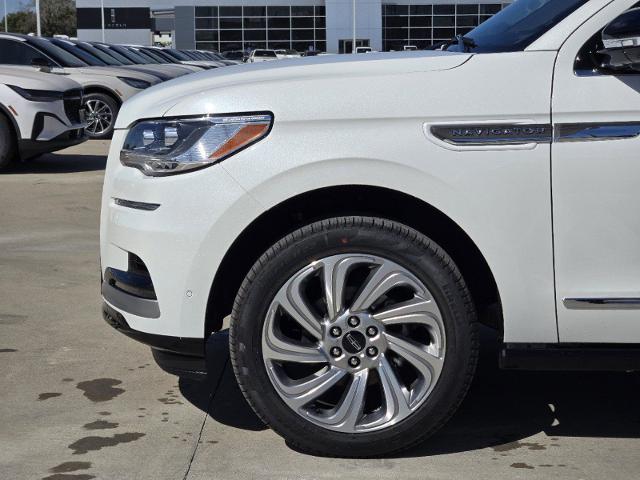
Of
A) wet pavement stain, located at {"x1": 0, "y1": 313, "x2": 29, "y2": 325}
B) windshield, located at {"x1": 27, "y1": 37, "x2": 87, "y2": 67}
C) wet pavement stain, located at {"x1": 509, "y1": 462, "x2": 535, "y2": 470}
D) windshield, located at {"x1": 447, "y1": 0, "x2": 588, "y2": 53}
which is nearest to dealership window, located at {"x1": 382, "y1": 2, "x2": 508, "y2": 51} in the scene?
windshield, located at {"x1": 27, "y1": 37, "x2": 87, "y2": 67}

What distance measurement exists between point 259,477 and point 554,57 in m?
1.79

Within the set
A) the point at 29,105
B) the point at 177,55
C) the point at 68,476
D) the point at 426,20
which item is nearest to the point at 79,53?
the point at 29,105

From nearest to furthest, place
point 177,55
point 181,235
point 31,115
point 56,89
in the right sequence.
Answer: point 181,235 → point 31,115 → point 56,89 → point 177,55

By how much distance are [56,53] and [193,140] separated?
13.9m

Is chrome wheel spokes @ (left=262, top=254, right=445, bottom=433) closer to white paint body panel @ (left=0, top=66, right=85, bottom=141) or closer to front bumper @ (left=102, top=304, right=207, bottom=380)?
front bumper @ (left=102, top=304, right=207, bottom=380)

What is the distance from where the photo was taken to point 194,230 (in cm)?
383

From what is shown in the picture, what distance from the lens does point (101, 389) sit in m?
4.76

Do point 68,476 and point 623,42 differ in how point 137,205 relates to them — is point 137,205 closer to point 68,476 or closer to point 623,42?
point 68,476

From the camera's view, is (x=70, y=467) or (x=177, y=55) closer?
(x=70, y=467)

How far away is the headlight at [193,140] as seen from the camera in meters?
3.82

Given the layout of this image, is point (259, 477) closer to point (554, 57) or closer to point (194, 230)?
point (194, 230)

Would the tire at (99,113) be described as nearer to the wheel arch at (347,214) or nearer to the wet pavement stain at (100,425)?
the wet pavement stain at (100,425)

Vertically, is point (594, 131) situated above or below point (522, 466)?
above

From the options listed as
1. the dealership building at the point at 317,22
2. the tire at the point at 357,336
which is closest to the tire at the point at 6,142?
the tire at the point at 357,336
